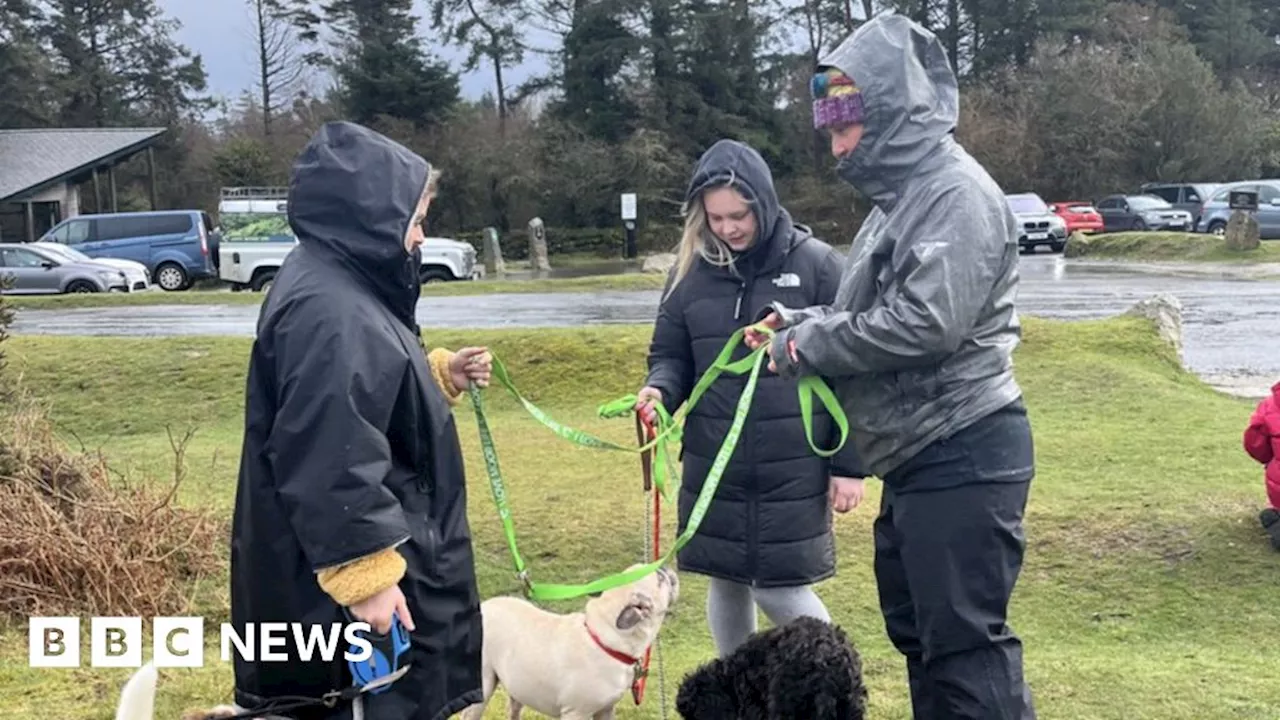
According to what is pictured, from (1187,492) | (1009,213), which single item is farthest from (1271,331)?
(1009,213)

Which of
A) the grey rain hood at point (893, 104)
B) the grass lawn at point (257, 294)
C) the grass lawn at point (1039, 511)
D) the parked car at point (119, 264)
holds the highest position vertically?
the grey rain hood at point (893, 104)

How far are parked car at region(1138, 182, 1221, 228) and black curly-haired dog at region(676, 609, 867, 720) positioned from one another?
3148 centimetres

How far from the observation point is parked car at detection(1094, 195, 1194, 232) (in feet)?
104

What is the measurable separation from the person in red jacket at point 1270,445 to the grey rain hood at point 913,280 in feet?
11.0

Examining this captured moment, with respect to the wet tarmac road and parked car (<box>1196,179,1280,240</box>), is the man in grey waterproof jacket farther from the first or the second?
parked car (<box>1196,179,1280,240</box>)

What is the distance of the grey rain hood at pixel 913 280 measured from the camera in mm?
2496

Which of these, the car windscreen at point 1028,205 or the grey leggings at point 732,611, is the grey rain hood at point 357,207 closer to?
the grey leggings at point 732,611

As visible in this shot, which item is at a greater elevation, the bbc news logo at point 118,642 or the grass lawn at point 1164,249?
the grass lawn at point 1164,249

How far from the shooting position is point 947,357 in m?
2.59

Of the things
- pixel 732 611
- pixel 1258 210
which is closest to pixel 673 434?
pixel 732 611

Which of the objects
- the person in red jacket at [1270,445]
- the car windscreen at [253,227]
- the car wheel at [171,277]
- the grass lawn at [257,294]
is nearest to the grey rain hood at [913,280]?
the person in red jacket at [1270,445]

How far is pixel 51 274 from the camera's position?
24031 mm

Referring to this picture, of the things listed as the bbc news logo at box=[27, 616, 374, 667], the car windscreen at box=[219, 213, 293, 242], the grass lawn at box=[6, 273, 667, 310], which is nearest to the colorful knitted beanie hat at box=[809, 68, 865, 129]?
the bbc news logo at box=[27, 616, 374, 667]

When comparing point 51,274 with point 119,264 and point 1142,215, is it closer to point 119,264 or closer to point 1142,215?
point 119,264
